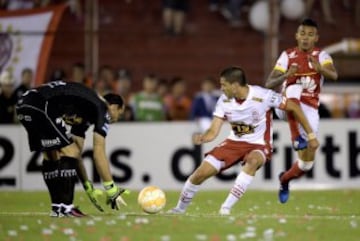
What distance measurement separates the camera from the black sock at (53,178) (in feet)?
48.7

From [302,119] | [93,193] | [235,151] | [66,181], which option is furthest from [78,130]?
[302,119]

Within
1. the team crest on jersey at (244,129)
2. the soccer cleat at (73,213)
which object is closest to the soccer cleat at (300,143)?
the team crest on jersey at (244,129)

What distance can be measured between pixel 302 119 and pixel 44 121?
3.31 metres

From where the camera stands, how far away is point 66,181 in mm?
14812

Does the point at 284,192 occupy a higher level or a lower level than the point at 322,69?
lower

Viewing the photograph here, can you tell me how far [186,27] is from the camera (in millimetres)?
27656

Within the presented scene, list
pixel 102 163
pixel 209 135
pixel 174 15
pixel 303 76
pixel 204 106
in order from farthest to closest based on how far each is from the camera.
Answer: pixel 174 15
pixel 204 106
pixel 303 76
pixel 209 135
pixel 102 163

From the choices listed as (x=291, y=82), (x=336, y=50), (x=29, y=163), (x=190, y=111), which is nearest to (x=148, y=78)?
(x=190, y=111)

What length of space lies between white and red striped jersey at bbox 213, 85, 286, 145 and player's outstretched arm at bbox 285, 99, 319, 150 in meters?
0.09

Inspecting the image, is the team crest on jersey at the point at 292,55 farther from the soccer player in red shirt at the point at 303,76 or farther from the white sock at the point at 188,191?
the white sock at the point at 188,191

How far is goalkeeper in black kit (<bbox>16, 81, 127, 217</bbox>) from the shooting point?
14.7 metres

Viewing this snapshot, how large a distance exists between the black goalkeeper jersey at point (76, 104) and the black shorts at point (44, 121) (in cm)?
6

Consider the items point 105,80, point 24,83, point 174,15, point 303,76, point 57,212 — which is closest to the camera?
point 57,212

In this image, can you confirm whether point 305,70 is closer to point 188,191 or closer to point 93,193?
point 188,191
